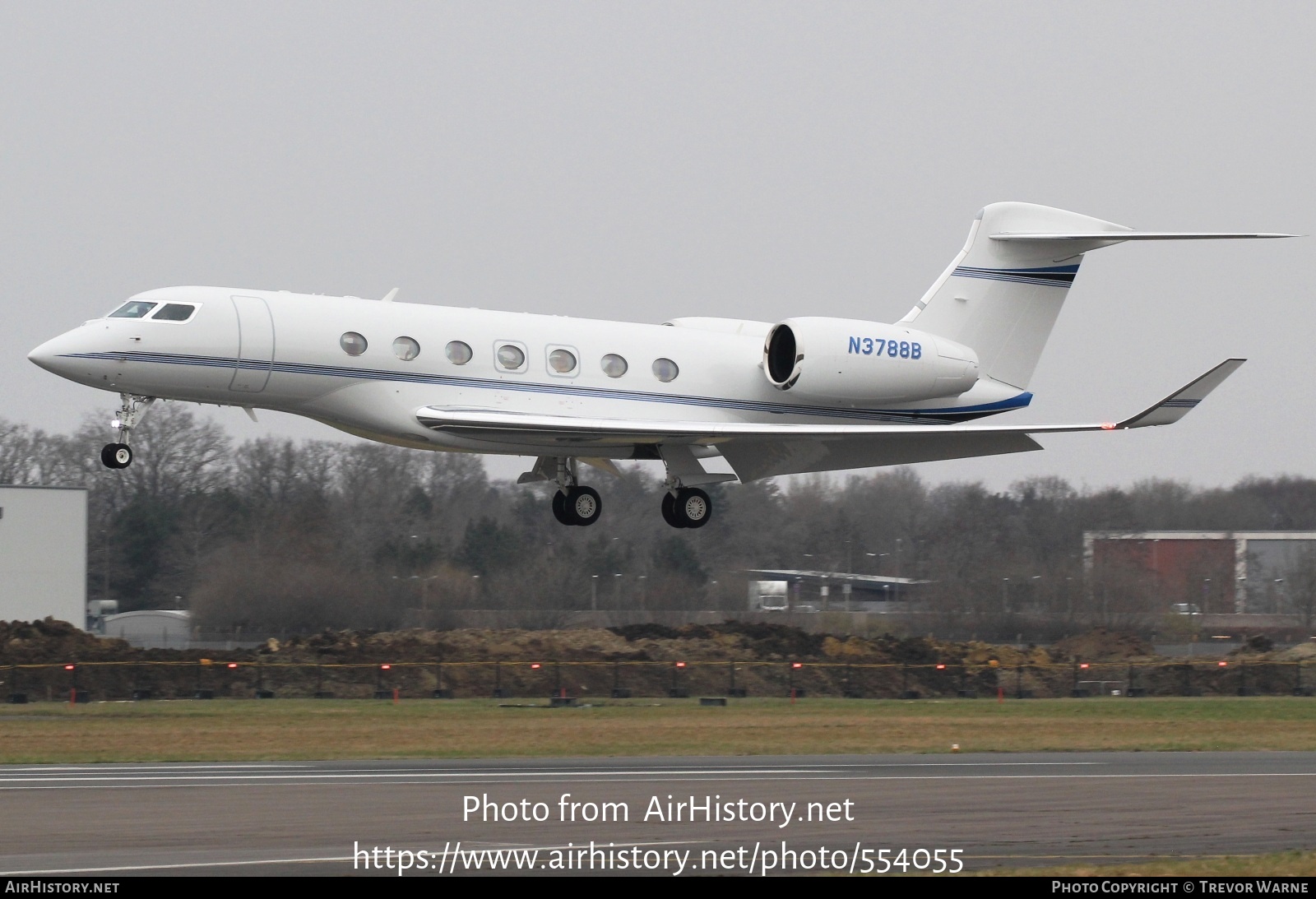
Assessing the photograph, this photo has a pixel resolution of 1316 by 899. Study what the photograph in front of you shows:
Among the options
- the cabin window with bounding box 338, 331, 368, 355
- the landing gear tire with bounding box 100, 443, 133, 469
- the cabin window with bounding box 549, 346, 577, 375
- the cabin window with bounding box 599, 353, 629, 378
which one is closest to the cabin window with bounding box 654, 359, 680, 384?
the cabin window with bounding box 599, 353, 629, 378

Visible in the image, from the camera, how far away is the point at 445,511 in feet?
168

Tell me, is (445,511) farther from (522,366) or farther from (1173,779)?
(1173,779)

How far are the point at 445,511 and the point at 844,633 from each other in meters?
14.2

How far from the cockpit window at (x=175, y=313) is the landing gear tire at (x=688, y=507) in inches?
290

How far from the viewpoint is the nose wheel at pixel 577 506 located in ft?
79.2

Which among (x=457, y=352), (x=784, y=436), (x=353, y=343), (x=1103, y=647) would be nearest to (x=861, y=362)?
(x=784, y=436)

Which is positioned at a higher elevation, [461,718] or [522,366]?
[522,366]

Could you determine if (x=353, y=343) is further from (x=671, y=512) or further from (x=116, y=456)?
→ (x=671, y=512)

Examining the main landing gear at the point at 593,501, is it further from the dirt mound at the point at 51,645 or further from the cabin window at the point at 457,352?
the dirt mound at the point at 51,645

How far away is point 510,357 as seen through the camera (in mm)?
22250

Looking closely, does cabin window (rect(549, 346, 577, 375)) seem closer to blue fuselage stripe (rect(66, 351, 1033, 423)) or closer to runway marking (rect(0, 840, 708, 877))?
blue fuselage stripe (rect(66, 351, 1033, 423))

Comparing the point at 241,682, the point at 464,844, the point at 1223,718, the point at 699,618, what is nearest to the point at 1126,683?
the point at 1223,718

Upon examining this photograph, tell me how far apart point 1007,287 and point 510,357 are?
8.88 meters

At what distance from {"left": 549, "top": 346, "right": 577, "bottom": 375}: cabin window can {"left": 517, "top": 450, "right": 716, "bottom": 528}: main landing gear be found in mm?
1940
